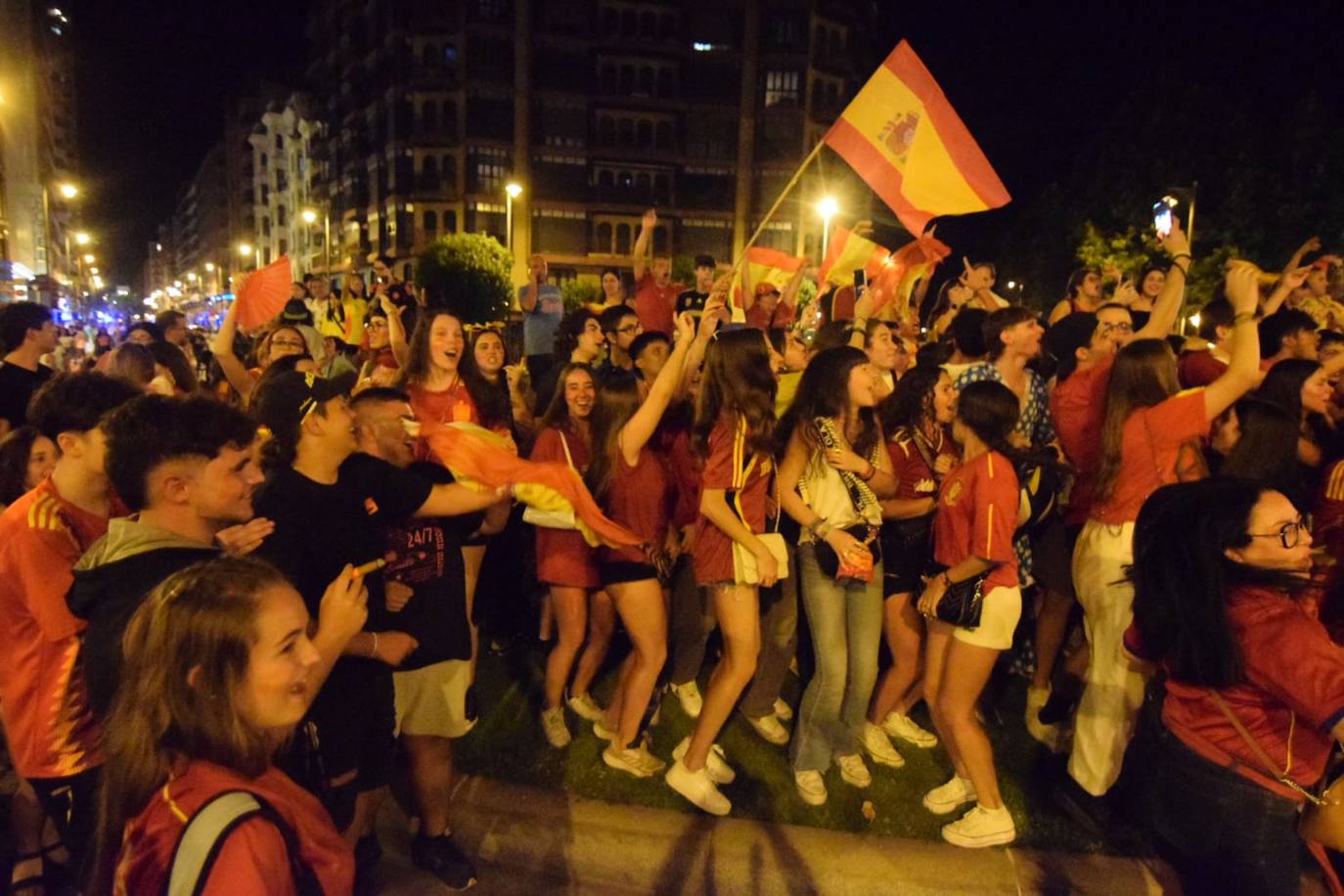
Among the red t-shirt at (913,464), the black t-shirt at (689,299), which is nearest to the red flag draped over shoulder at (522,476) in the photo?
the red t-shirt at (913,464)

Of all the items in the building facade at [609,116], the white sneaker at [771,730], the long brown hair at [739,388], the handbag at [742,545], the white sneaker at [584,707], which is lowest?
the white sneaker at [771,730]

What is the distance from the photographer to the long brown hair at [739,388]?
4.05m

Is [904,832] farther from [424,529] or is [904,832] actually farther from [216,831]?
[216,831]

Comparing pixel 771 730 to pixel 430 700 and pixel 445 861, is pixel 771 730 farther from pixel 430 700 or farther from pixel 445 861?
pixel 430 700

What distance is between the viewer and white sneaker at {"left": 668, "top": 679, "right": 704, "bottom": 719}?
511cm

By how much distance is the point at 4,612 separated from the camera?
2.96 m

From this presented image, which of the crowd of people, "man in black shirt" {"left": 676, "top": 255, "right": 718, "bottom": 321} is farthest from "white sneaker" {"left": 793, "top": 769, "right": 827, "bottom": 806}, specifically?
"man in black shirt" {"left": 676, "top": 255, "right": 718, "bottom": 321}

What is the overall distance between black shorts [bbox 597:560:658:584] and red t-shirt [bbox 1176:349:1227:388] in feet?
11.8

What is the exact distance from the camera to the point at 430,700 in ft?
11.7

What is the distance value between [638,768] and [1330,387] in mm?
4323

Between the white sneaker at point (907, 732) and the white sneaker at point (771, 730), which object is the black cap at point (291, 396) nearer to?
the white sneaker at point (771, 730)

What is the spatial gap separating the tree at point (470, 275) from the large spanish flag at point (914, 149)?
41.7 metres

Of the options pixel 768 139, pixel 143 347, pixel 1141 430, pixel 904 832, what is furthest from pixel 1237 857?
pixel 768 139

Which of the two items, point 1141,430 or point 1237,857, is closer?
point 1237,857
